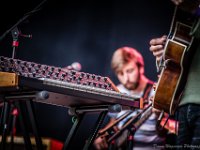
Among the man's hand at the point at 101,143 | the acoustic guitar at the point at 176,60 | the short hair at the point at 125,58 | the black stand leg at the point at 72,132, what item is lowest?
the man's hand at the point at 101,143

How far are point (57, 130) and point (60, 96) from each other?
141 inches

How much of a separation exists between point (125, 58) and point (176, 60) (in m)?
2.78

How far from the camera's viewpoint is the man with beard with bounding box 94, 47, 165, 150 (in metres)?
4.69

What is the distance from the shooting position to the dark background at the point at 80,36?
5.79 meters

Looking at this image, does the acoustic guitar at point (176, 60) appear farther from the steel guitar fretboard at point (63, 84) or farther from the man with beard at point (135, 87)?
the man with beard at point (135, 87)

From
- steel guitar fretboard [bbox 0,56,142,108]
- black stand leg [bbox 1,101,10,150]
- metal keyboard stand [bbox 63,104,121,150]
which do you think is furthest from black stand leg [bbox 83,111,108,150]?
black stand leg [bbox 1,101,10,150]

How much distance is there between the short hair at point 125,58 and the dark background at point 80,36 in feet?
1.16

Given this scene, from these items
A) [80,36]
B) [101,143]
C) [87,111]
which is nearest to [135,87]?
[101,143]

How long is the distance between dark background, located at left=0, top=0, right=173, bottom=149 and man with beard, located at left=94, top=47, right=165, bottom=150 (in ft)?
1.32

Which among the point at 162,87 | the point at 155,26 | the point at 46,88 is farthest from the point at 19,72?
the point at 155,26

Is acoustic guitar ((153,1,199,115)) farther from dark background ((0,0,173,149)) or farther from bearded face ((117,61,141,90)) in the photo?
dark background ((0,0,173,149))

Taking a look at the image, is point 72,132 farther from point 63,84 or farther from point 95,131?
point 63,84

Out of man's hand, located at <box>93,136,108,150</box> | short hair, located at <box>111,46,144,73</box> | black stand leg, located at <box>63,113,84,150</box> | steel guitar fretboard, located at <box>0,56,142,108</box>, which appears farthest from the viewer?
short hair, located at <box>111,46,144,73</box>

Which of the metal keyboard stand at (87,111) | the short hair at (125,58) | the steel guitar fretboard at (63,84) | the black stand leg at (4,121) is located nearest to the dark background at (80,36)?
the short hair at (125,58)
